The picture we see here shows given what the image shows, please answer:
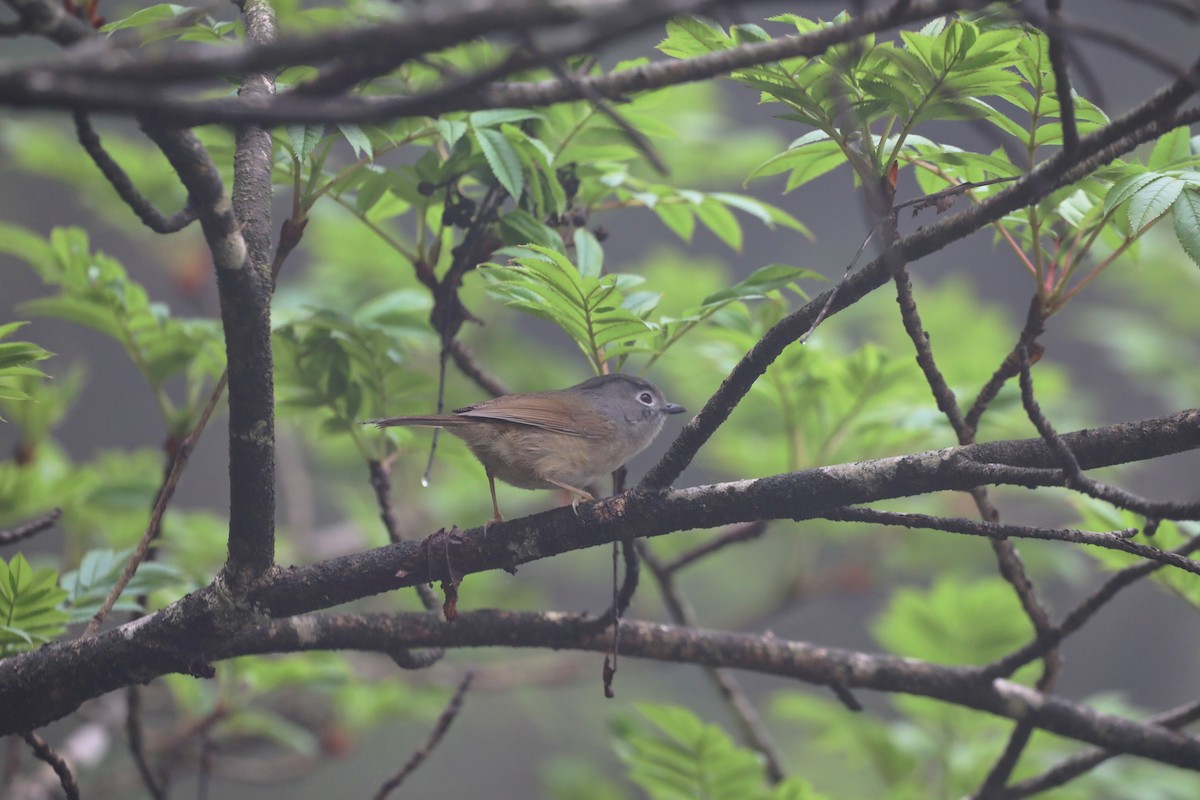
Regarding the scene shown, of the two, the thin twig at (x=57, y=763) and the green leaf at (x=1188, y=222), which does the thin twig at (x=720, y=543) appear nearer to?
the green leaf at (x=1188, y=222)

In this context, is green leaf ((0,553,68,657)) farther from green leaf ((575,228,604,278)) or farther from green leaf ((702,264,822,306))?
green leaf ((702,264,822,306))

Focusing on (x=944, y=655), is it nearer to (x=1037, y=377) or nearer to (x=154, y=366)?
(x=1037, y=377)

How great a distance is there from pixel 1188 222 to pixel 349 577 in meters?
1.88

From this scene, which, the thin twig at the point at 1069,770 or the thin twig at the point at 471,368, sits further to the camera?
the thin twig at the point at 471,368

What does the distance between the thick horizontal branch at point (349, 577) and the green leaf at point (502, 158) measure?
783 mm

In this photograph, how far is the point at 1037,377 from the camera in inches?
135

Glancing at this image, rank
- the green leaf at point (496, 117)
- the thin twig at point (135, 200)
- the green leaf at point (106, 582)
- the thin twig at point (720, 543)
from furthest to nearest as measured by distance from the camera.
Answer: the thin twig at point (720, 543) → the green leaf at point (106, 582) → the green leaf at point (496, 117) → the thin twig at point (135, 200)

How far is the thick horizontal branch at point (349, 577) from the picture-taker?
1898 millimetres

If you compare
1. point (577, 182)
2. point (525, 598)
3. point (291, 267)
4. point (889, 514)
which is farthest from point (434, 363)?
point (291, 267)

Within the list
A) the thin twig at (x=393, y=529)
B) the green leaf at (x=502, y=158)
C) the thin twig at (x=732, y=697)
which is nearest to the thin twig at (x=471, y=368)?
the thin twig at (x=393, y=529)

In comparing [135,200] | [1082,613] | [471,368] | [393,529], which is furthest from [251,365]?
[1082,613]

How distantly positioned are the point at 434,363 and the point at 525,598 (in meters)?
1.33

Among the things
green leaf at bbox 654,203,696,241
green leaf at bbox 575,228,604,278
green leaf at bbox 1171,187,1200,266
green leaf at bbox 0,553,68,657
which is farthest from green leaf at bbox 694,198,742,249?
green leaf at bbox 0,553,68,657

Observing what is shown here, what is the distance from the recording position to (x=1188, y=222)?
1.88 metres
